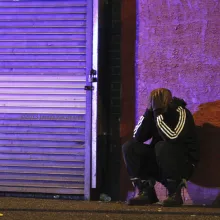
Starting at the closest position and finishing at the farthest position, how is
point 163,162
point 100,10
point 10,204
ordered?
point 163,162 < point 10,204 < point 100,10

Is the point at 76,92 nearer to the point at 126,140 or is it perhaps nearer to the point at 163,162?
the point at 126,140

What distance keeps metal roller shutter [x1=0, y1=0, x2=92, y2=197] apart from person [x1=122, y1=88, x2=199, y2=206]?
0.86 metres

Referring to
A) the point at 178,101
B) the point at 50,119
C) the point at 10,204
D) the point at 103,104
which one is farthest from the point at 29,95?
the point at 178,101

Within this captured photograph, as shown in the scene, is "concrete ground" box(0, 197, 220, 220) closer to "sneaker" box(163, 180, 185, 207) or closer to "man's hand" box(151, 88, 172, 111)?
"sneaker" box(163, 180, 185, 207)

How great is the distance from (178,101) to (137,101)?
767mm

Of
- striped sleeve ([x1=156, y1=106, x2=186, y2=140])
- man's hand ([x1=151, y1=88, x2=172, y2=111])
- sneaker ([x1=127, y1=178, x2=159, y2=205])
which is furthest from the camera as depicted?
sneaker ([x1=127, y1=178, x2=159, y2=205])

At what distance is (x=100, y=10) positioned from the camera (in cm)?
733

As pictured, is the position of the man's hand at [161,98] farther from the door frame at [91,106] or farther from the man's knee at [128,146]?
the door frame at [91,106]

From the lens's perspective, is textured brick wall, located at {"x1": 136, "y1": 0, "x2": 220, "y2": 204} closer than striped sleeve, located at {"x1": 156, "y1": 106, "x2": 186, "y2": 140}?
No

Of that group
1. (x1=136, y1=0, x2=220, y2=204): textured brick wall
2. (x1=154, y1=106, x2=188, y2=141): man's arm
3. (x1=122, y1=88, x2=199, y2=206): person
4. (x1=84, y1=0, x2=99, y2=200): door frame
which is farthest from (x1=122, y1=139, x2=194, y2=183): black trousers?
(x1=84, y1=0, x2=99, y2=200): door frame

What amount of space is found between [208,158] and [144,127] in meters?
0.94

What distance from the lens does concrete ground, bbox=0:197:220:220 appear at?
586 cm

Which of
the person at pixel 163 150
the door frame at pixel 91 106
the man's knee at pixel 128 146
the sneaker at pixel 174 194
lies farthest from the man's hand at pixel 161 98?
the door frame at pixel 91 106

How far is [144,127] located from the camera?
6664mm
